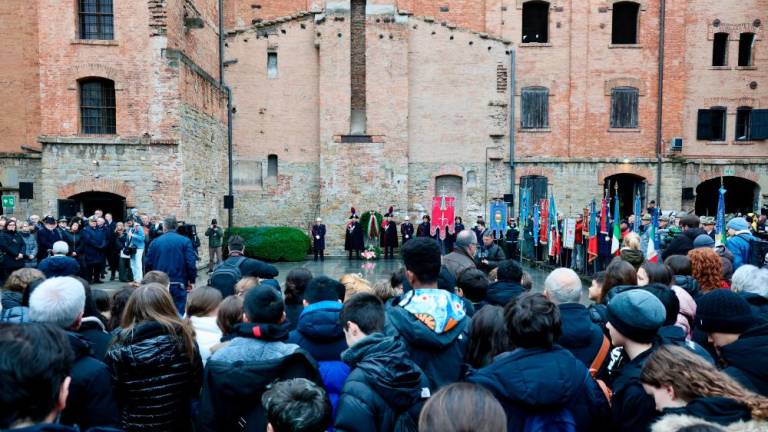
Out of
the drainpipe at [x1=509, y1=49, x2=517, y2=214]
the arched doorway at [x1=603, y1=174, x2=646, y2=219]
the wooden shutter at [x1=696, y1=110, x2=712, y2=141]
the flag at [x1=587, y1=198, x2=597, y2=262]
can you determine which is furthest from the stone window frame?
the flag at [x1=587, y1=198, x2=597, y2=262]

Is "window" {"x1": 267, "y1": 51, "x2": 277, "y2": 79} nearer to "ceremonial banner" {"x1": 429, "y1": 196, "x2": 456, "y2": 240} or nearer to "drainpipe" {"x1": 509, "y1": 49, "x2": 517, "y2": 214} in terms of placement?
"ceremonial banner" {"x1": 429, "y1": 196, "x2": 456, "y2": 240}

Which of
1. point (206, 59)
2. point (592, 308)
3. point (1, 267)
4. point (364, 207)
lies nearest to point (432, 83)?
point (364, 207)

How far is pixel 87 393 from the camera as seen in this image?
306 centimetres

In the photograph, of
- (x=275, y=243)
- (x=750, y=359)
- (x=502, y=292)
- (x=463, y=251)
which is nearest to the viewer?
(x=750, y=359)

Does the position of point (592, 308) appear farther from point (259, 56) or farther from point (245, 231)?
point (259, 56)

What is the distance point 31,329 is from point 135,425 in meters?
1.53

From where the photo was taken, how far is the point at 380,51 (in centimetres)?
2422

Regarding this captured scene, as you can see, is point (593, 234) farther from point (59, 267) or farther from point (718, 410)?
point (718, 410)

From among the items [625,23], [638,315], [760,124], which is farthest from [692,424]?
[760,124]

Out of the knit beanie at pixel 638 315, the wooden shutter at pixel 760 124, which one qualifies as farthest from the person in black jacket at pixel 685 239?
the wooden shutter at pixel 760 124

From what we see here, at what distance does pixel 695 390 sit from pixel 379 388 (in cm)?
152

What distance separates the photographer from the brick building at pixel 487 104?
80.3 ft

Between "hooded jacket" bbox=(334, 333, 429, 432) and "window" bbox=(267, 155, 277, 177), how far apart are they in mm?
22687

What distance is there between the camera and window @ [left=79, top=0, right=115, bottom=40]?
693 inches
